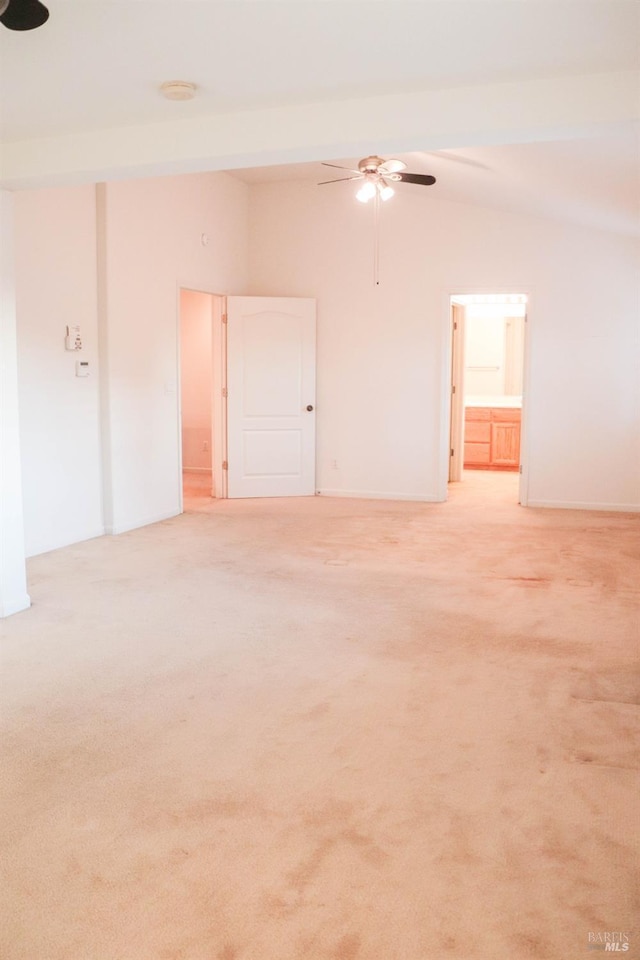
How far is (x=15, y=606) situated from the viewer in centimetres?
410

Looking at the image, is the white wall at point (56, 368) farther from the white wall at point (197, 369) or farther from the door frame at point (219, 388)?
the white wall at point (197, 369)

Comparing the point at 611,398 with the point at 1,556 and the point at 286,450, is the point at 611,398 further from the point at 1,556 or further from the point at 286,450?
the point at 1,556

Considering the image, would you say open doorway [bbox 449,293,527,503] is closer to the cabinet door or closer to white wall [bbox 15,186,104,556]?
the cabinet door

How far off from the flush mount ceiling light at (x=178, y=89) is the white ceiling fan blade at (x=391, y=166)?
9.09 ft

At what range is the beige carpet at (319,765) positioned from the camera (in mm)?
1775

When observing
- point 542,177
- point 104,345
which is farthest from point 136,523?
point 542,177

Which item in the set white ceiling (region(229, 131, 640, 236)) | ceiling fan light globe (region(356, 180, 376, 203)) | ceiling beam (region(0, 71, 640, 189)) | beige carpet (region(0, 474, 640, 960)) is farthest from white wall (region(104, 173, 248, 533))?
ceiling beam (region(0, 71, 640, 189))

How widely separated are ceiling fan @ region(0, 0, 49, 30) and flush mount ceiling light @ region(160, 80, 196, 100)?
33.1 inches

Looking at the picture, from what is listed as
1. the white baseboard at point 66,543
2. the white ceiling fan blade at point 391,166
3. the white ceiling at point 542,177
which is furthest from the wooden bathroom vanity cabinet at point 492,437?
the white baseboard at point 66,543

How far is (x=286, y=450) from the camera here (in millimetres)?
7996

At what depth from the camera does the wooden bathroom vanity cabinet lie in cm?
1011

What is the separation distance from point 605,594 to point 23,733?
3283mm

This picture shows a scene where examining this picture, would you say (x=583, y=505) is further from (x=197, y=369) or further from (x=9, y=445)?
(x=9, y=445)

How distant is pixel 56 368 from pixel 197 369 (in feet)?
13.6
